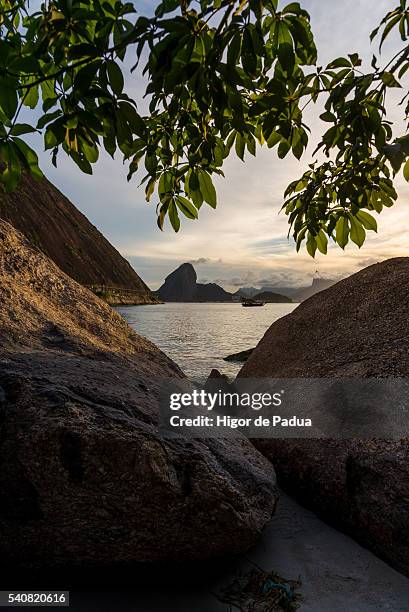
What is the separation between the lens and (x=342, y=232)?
2.56m

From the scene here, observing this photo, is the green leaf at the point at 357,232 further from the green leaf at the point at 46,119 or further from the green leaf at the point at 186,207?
the green leaf at the point at 46,119

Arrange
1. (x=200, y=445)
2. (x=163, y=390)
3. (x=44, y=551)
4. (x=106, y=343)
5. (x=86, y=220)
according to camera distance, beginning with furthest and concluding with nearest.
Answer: (x=86, y=220) → (x=106, y=343) → (x=163, y=390) → (x=200, y=445) → (x=44, y=551)

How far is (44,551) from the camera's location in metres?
2.28

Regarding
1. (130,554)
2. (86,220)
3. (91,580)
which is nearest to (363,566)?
(130,554)

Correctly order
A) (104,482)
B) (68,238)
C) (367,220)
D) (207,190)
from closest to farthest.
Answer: (207,190), (104,482), (367,220), (68,238)

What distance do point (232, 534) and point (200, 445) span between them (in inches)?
21.5

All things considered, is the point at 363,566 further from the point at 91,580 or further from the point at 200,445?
the point at 91,580

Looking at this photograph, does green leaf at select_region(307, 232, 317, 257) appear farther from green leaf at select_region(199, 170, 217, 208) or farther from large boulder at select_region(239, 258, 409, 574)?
large boulder at select_region(239, 258, 409, 574)

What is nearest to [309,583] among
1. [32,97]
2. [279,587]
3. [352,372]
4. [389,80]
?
[279,587]

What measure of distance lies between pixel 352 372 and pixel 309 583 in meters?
1.95

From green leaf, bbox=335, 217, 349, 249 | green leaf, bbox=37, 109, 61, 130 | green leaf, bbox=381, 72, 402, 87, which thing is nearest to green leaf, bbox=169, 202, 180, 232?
green leaf, bbox=37, 109, 61, 130

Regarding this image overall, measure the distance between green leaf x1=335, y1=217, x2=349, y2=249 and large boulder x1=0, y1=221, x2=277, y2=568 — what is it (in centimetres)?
158

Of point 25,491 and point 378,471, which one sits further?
point 378,471

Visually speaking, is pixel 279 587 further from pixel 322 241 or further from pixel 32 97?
pixel 32 97
